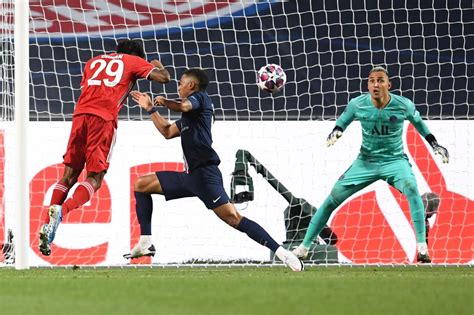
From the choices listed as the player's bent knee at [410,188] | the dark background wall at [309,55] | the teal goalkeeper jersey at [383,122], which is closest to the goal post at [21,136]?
the teal goalkeeper jersey at [383,122]

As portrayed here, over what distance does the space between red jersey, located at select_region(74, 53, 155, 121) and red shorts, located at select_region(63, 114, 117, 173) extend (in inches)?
2.4

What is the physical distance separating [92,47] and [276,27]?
194 cm

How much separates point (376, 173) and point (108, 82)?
2294 mm

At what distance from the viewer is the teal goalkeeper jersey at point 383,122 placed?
31.2 feet

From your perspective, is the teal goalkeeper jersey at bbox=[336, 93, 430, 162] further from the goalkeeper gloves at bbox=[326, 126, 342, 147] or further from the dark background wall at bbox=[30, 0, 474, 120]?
the dark background wall at bbox=[30, 0, 474, 120]

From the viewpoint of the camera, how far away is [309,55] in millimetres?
12234

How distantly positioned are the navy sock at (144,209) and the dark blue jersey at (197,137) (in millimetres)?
408

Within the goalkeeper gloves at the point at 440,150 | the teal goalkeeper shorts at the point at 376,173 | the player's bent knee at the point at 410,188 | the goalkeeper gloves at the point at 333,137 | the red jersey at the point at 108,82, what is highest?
the red jersey at the point at 108,82

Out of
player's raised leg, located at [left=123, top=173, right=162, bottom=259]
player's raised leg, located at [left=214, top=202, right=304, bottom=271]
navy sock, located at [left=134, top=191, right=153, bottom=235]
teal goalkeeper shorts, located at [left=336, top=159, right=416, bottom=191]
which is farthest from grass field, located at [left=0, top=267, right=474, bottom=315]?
teal goalkeeper shorts, located at [left=336, top=159, right=416, bottom=191]

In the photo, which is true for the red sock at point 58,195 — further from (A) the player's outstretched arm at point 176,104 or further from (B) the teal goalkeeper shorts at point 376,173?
(B) the teal goalkeeper shorts at point 376,173

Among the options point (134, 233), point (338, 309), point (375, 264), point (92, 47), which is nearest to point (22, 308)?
point (338, 309)

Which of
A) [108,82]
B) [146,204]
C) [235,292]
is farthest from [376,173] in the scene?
[235,292]

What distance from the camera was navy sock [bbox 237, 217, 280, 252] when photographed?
8641 mm

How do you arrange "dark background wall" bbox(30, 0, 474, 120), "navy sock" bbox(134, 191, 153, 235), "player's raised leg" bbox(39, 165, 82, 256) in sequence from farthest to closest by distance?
1. "dark background wall" bbox(30, 0, 474, 120)
2. "navy sock" bbox(134, 191, 153, 235)
3. "player's raised leg" bbox(39, 165, 82, 256)
